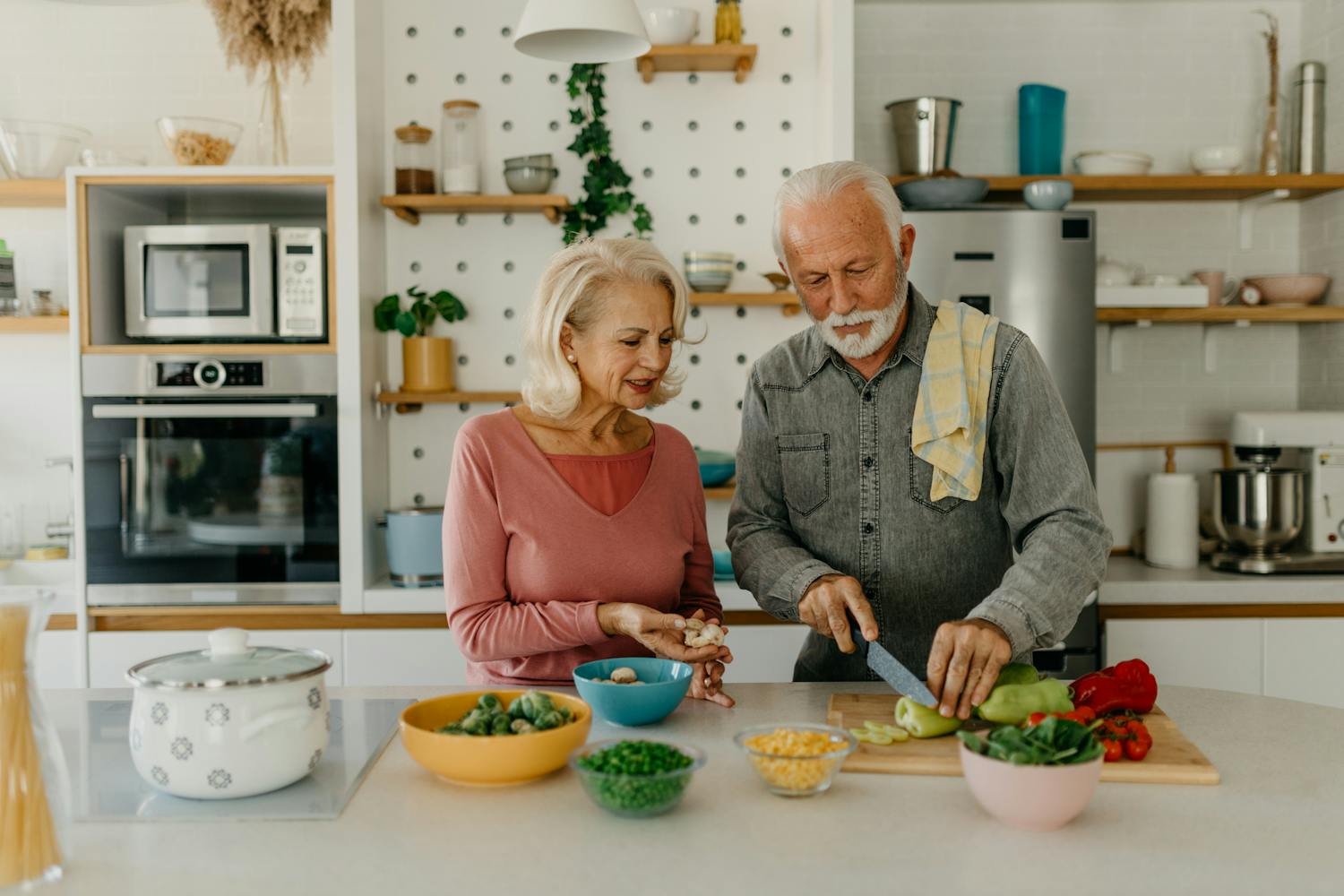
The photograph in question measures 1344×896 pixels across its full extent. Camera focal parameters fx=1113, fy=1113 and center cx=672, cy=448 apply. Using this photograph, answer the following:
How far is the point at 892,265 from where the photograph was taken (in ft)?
6.43

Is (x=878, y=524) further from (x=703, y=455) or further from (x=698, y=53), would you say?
(x=698, y=53)

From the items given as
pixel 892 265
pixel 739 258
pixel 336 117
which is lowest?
pixel 892 265

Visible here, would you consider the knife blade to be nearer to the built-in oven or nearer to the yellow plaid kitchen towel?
the yellow plaid kitchen towel

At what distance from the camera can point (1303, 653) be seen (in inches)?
131

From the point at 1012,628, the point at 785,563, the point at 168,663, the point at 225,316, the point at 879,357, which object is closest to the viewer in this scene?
the point at 168,663

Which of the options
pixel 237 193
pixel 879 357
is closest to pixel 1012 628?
pixel 879 357

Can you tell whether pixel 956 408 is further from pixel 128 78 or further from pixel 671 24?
pixel 128 78

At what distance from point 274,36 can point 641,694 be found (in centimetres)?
262


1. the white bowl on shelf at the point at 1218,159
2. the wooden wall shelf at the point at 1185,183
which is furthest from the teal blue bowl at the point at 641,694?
the white bowl on shelf at the point at 1218,159

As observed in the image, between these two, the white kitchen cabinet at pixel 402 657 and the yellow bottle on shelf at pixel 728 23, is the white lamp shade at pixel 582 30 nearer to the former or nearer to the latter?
the yellow bottle on shelf at pixel 728 23

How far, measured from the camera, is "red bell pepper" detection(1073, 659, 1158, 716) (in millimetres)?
1610

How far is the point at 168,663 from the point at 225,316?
2.16 meters

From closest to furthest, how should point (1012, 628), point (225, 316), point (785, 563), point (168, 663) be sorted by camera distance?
point (168, 663) < point (1012, 628) < point (785, 563) < point (225, 316)

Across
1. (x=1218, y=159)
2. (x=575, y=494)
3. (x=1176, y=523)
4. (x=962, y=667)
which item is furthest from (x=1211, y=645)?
(x=575, y=494)
